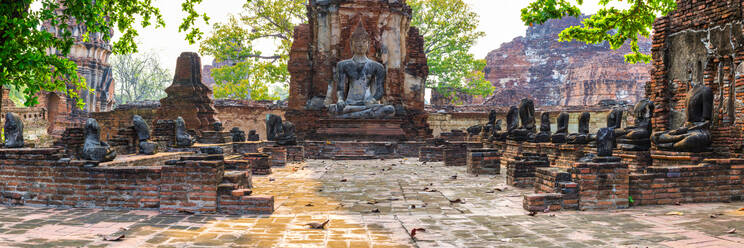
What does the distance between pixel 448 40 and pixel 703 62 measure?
18625mm

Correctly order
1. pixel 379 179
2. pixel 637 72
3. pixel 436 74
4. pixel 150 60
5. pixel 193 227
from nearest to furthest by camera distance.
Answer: pixel 193 227, pixel 379 179, pixel 436 74, pixel 637 72, pixel 150 60

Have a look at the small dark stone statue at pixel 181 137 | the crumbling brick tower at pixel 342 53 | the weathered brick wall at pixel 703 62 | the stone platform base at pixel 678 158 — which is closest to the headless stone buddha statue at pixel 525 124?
the weathered brick wall at pixel 703 62

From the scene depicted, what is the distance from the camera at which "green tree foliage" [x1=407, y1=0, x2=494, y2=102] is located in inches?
1093

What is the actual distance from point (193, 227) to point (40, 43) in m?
7.21

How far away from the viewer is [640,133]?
8.26m

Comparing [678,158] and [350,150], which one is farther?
[350,150]

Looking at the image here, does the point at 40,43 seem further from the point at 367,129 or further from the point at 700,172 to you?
the point at 700,172

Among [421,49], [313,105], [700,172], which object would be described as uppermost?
[421,49]

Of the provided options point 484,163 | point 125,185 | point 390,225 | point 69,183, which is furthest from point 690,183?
point 69,183

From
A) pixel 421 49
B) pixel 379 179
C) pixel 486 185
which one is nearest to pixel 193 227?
pixel 379 179

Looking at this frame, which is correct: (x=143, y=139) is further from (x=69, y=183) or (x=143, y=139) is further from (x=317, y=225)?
(x=317, y=225)

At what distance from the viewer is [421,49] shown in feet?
62.0

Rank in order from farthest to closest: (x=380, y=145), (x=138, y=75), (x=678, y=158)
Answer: (x=138, y=75)
(x=380, y=145)
(x=678, y=158)

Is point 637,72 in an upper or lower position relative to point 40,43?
upper
